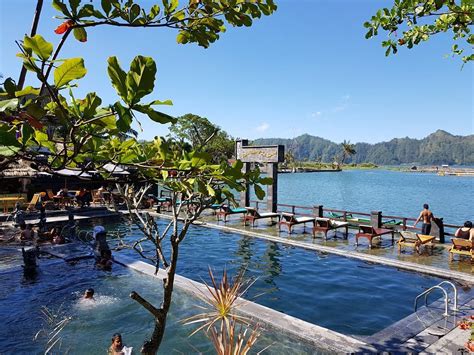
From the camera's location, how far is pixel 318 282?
36.5 ft

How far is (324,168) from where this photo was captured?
591 feet

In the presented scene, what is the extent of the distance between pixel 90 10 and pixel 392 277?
39.1ft

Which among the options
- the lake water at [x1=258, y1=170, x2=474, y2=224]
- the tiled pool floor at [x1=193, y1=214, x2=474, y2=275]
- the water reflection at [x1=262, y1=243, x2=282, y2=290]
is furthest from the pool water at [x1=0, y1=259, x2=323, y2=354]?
the lake water at [x1=258, y1=170, x2=474, y2=224]

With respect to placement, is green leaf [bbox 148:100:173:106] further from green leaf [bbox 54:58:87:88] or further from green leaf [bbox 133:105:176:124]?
green leaf [bbox 54:58:87:88]

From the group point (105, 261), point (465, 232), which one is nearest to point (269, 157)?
point (465, 232)

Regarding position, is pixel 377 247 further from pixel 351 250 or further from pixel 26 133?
pixel 26 133

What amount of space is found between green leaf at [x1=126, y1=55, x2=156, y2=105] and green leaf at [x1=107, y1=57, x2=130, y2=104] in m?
0.03

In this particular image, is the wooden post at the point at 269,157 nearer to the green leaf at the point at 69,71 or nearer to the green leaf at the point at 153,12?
the green leaf at the point at 153,12

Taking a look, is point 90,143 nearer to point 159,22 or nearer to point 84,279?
point 159,22

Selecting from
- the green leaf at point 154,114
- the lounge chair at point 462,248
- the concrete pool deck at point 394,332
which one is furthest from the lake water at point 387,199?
the green leaf at point 154,114

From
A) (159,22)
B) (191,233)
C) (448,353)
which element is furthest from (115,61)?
(191,233)

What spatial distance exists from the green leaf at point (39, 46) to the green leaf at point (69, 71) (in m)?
0.06

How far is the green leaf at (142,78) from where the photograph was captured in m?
1.22

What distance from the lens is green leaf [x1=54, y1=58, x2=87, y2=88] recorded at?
1.26 m
